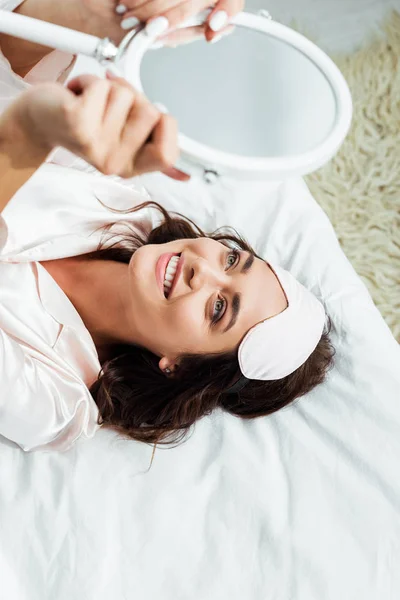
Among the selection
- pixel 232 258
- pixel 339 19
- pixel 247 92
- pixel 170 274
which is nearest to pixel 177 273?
pixel 170 274

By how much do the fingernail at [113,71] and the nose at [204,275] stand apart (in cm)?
50

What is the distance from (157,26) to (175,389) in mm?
761

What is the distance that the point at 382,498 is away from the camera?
4.07 feet

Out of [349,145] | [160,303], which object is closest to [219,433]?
[160,303]

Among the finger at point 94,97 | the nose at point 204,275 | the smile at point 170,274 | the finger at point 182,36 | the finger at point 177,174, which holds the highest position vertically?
the finger at point 182,36

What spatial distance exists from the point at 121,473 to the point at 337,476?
41 cm

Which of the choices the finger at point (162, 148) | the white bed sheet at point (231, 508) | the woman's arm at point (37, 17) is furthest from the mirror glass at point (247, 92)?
the white bed sheet at point (231, 508)

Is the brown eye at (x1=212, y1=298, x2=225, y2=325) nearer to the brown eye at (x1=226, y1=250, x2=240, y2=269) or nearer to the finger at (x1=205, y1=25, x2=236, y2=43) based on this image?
the brown eye at (x1=226, y1=250, x2=240, y2=269)

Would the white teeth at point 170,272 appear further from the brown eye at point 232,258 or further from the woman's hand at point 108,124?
the woman's hand at point 108,124

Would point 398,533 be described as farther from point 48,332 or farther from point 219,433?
point 48,332

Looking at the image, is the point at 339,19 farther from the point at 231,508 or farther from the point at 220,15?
the point at 231,508

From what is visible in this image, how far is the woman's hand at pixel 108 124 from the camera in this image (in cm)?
62

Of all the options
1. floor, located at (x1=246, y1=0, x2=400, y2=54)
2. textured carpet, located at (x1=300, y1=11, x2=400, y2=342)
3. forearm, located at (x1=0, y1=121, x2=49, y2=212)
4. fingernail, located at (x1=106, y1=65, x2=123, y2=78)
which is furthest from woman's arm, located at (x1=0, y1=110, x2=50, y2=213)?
floor, located at (x1=246, y1=0, x2=400, y2=54)

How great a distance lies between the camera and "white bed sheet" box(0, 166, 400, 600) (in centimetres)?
113
